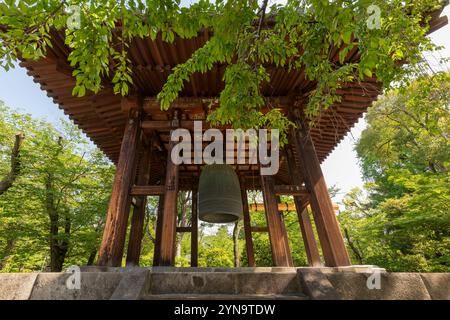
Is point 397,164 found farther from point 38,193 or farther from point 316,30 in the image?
point 38,193

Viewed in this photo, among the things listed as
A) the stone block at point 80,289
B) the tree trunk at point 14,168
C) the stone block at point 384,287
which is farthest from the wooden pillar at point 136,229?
the tree trunk at point 14,168

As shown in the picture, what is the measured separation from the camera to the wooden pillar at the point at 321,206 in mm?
3893

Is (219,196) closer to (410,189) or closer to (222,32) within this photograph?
(222,32)

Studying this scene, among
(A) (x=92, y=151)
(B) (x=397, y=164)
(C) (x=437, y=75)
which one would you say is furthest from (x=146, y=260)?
(B) (x=397, y=164)

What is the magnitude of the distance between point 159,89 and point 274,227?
11.1 feet

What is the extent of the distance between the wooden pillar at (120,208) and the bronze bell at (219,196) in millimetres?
1360

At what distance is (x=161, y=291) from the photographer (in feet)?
9.82

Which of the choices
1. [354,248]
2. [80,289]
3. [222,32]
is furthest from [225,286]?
[354,248]

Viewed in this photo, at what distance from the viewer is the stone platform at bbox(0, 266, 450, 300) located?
261 centimetres

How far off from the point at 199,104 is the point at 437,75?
389 centimetres

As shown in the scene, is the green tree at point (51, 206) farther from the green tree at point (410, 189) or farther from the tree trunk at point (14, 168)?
the green tree at point (410, 189)

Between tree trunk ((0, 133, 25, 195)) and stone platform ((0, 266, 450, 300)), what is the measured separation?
8.14m

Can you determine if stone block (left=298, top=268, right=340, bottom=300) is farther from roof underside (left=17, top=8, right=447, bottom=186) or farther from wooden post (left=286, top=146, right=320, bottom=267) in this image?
wooden post (left=286, top=146, right=320, bottom=267)
